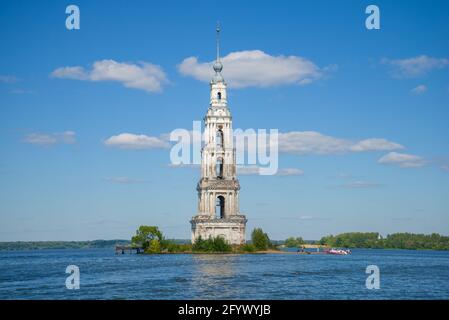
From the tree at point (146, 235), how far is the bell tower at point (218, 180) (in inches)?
325

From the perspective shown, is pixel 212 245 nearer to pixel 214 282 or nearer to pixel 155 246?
pixel 155 246

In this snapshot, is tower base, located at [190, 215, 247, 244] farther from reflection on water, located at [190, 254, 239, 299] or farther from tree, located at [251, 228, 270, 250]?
reflection on water, located at [190, 254, 239, 299]

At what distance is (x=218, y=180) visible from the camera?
487 ft

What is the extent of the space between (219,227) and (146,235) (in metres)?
17.6

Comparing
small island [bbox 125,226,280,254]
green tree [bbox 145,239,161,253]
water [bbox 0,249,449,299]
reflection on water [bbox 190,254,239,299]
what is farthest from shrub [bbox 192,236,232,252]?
water [bbox 0,249,449,299]

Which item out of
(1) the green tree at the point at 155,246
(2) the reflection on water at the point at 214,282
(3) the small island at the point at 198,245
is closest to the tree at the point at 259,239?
(3) the small island at the point at 198,245

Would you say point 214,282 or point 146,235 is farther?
point 146,235

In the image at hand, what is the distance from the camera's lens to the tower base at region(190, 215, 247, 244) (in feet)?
472

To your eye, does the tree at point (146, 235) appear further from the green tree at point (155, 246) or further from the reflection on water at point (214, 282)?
the reflection on water at point (214, 282)

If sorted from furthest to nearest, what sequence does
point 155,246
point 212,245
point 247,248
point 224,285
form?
point 155,246, point 247,248, point 212,245, point 224,285

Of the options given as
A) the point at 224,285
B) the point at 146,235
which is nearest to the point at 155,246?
the point at 146,235

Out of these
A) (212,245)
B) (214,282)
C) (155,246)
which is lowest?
(214,282)
